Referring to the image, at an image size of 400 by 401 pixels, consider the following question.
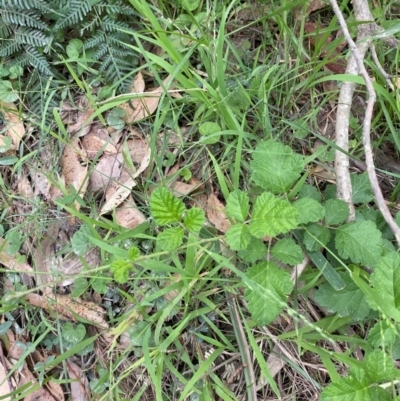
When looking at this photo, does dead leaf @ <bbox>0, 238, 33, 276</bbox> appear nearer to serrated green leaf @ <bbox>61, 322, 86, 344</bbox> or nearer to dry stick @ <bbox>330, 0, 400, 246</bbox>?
serrated green leaf @ <bbox>61, 322, 86, 344</bbox>

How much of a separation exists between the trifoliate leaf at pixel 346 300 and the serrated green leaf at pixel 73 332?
907 millimetres

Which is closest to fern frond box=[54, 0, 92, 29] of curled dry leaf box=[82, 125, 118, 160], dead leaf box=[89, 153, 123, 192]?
curled dry leaf box=[82, 125, 118, 160]

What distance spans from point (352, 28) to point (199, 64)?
615 mm

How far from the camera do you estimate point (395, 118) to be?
5.94 feet

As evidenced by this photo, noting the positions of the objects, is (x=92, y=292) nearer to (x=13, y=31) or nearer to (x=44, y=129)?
(x=44, y=129)

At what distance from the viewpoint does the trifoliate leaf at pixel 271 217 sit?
1.43 metres

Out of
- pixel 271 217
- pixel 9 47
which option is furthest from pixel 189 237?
pixel 9 47

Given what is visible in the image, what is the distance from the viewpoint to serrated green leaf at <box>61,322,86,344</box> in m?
1.81

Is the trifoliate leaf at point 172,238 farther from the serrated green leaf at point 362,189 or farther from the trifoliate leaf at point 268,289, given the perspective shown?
the serrated green leaf at point 362,189

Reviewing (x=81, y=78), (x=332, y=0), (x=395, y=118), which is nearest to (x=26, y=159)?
(x=81, y=78)

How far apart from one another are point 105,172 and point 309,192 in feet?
2.73

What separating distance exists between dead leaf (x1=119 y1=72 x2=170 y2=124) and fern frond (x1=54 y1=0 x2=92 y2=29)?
31cm

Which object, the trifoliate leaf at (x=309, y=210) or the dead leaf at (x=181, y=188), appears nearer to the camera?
the trifoliate leaf at (x=309, y=210)

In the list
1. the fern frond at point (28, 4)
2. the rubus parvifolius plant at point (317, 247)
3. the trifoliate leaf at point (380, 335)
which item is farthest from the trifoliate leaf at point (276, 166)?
the fern frond at point (28, 4)
